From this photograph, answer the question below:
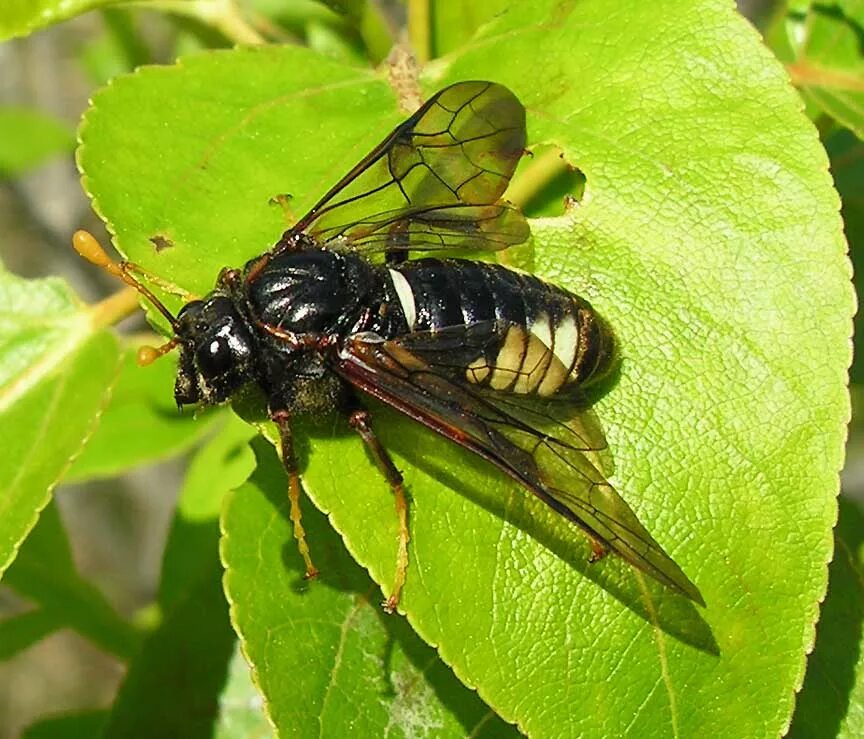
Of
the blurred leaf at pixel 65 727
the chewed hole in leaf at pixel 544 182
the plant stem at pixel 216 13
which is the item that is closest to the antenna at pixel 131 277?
the plant stem at pixel 216 13

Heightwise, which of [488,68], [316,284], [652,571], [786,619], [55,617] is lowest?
[55,617]

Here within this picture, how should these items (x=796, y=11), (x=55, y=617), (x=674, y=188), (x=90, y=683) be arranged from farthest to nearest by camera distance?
Answer: (x=90, y=683) < (x=55, y=617) < (x=796, y=11) < (x=674, y=188)

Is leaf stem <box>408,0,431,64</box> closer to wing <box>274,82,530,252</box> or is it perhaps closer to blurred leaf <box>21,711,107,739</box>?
wing <box>274,82,530,252</box>

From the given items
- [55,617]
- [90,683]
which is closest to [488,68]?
[55,617]

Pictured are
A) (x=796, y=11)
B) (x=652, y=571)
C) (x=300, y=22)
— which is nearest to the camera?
(x=652, y=571)

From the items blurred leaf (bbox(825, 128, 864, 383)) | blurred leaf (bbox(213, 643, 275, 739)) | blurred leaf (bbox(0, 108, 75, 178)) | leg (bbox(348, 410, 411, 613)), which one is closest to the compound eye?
leg (bbox(348, 410, 411, 613))

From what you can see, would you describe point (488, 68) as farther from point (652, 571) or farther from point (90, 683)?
point (90, 683)
